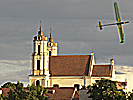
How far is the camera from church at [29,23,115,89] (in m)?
149

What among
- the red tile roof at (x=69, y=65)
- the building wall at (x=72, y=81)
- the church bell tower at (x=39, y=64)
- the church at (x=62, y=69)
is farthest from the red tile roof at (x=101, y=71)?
the church bell tower at (x=39, y=64)

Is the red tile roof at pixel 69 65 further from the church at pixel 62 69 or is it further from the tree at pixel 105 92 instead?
the tree at pixel 105 92

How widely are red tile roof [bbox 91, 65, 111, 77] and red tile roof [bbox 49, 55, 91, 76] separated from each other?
82.2 inches

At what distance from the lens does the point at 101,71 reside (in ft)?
493

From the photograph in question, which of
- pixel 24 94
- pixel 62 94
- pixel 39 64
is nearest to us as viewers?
pixel 24 94

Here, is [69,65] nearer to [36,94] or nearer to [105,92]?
[36,94]

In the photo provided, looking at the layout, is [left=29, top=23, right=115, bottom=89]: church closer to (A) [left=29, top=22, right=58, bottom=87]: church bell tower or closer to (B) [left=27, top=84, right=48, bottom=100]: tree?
(A) [left=29, top=22, right=58, bottom=87]: church bell tower

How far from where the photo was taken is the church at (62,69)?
149125mm

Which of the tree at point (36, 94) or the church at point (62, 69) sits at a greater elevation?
the church at point (62, 69)

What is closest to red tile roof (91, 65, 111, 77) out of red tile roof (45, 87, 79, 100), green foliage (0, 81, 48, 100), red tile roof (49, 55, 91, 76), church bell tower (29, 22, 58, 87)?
red tile roof (49, 55, 91, 76)

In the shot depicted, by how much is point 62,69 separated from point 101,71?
398 inches

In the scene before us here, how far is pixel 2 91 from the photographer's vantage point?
128 m

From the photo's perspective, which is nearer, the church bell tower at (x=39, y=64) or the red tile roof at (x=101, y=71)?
the church bell tower at (x=39, y=64)

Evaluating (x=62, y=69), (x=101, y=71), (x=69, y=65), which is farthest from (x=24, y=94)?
(x=101, y=71)
